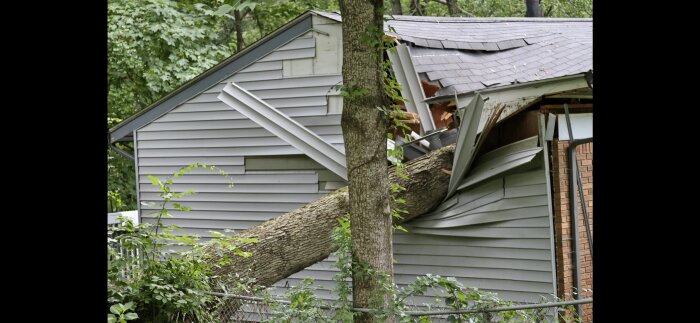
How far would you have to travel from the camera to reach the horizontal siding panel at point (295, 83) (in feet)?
35.2

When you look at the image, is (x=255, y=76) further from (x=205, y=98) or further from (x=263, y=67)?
(x=205, y=98)

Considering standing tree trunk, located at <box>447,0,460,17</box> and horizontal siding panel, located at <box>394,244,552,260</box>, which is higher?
standing tree trunk, located at <box>447,0,460,17</box>

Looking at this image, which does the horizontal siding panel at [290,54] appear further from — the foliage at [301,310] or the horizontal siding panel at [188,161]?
the foliage at [301,310]

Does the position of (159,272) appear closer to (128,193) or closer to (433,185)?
(433,185)

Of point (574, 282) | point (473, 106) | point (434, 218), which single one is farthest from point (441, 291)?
point (473, 106)

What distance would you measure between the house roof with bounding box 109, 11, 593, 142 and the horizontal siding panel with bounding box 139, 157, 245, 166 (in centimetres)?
50

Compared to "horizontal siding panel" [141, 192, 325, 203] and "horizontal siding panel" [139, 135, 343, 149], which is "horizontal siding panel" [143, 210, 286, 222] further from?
"horizontal siding panel" [139, 135, 343, 149]

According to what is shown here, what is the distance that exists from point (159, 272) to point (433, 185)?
3.81 m

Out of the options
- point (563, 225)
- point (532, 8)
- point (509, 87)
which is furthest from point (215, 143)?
point (532, 8)

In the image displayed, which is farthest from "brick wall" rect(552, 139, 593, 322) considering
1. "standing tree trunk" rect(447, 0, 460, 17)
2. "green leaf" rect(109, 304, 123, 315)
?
"standing tree trunk" rect(447, 0, 460, 17)

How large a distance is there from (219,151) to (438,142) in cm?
326

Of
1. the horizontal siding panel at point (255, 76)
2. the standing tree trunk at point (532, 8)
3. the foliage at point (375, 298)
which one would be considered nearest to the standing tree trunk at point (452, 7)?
the standing tree trunk at point (532, 8)

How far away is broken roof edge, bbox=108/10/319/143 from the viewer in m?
10.9
